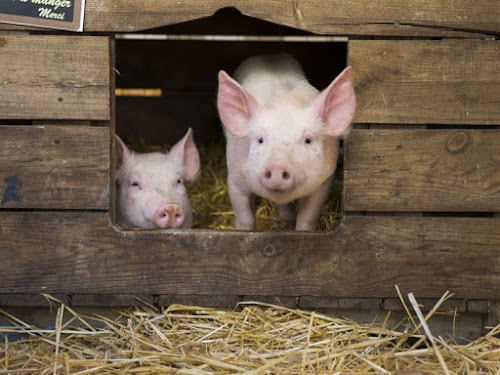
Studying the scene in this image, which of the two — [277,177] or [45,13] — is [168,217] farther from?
[45,13]

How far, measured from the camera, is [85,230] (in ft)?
9.66

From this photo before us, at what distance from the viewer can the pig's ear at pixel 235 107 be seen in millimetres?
2930

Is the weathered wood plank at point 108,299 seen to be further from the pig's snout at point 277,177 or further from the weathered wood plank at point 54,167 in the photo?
the pig's snout at point 277,177

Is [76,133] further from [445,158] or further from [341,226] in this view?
[445,158]

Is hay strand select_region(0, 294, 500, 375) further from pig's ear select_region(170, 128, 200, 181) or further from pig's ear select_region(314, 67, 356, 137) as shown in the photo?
pig's ear select_region(170, 128, 200, 181)

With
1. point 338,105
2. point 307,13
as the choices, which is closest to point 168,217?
point 338,105

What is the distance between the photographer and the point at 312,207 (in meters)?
3.42

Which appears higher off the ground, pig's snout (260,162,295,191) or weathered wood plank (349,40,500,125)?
weathered wood plank (349,40,500,125)

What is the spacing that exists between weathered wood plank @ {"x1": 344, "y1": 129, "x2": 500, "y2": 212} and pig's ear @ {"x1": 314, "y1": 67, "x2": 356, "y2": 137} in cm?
8

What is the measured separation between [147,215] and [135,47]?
208cm

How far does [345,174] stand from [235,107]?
62cm

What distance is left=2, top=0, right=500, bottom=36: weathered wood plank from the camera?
2818mm

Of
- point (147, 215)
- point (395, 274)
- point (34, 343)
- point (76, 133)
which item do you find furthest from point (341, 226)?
point (34, 343)

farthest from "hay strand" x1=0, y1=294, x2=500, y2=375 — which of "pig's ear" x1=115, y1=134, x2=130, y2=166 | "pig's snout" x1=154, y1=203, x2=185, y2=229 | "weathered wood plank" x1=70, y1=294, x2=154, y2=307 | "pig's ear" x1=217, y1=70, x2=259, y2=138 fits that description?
"pig's ear" x1=115, y1=134, x2=130, y2=166
